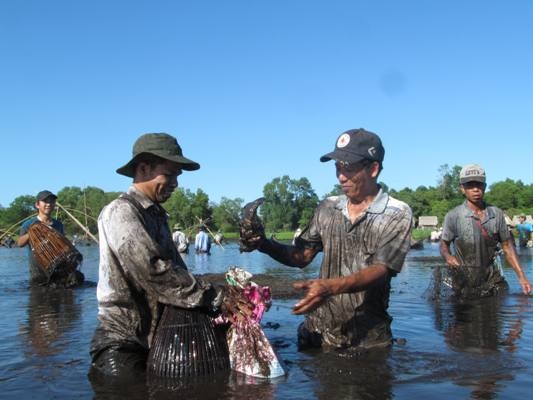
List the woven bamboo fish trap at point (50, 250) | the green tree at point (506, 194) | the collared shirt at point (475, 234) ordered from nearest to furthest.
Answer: the collared shirt at point (475, 234)
the woven bamboo fish trap at point (50, 250)
the green tree at point (506, 194)

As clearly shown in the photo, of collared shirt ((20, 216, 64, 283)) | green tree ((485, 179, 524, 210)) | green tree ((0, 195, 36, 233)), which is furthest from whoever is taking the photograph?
green tree ((0, 195, 36, 233))

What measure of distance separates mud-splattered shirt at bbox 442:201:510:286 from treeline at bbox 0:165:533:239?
75656mm

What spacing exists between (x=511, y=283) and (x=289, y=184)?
135 m

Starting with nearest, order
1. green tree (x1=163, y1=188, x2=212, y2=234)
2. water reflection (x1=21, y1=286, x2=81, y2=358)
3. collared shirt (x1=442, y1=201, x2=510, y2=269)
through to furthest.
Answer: water reflection (x1=21, y1=286, x2=81, y2=358) < collared shirt (x1=442, y1=201, x2=510, y2=269) < green tree (x1=163, y1=188, x2=212, y2=234)

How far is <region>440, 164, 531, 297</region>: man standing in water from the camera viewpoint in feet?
26.0

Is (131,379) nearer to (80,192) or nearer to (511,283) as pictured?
(511,283)

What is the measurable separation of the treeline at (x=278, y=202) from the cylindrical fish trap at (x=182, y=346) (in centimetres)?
8117

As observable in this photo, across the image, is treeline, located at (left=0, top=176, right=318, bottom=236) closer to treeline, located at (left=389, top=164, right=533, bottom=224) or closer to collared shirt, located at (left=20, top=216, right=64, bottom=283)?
treeline, located at (left=389, top=164, right=533, bottom=224)

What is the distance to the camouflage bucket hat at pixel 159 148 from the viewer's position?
4.07 meters

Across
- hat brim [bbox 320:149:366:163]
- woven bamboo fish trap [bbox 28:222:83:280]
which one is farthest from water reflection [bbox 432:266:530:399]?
woven bamboo fish trap [bbox 28:222:83:280]

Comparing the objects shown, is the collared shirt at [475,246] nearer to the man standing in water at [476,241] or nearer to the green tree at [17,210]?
the man standing in water at [476,241]

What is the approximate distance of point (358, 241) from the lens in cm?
455

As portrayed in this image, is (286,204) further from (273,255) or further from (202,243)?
(273,255)

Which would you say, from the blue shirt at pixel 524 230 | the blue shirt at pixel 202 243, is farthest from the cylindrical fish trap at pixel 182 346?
the blue shirt at pixel 524 230
